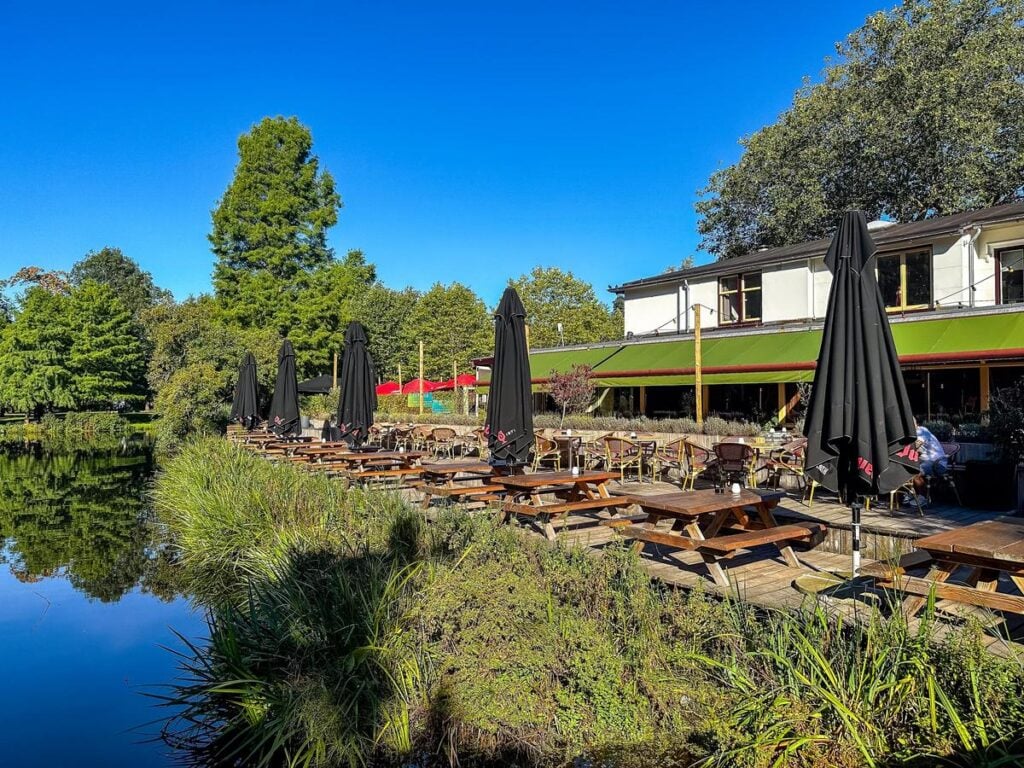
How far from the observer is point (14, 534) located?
40.5ft

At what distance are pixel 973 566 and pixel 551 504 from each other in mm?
4334

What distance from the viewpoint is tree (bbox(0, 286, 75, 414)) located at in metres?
39.2

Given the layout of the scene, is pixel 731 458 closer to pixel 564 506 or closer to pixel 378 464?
pixel 564 506

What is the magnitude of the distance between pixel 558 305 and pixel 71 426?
3614 cm

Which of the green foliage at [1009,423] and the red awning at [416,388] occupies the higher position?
the red awning at [416,388]

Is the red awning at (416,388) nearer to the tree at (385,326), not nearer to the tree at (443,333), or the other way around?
the tree at (443,333)

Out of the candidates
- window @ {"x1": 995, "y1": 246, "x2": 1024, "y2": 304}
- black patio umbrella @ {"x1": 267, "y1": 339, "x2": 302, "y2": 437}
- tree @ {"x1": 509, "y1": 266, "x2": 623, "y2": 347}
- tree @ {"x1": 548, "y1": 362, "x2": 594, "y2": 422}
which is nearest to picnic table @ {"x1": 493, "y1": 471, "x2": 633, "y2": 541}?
black patio umbrella @ {"x1": 267, "y1": 339, "x2": 302, "y2": 437}

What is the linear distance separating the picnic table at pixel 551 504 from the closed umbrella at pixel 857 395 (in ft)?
7.42

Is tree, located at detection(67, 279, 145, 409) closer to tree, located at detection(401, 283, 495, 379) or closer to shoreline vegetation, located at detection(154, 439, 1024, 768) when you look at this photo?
tree, located at detection(401, 283, 495, 379)

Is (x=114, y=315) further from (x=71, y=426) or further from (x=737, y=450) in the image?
(x=737, y=450)

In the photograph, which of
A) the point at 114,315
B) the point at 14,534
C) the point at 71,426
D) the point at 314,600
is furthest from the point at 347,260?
the point at 314,600

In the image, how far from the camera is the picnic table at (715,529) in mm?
5582

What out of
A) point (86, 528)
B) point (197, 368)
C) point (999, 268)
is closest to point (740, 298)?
point (999, 268)

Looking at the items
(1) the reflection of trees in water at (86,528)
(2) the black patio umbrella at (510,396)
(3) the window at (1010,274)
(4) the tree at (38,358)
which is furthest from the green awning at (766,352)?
(4) the tree at (38,358)
